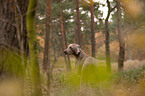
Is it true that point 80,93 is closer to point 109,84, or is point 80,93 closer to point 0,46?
point 109,84

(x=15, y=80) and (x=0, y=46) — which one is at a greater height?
(x=0, y=46)

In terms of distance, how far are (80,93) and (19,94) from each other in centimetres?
313

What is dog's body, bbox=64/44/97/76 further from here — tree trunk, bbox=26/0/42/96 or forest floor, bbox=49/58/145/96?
tree trunk, bbox=26/0/42/96

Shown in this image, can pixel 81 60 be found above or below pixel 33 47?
below

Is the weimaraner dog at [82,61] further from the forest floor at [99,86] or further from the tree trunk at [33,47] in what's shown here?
the tree trunk at [33,47]

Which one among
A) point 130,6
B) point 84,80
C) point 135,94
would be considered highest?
point 130,6

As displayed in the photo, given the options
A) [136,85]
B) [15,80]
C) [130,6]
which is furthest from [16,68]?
[130,6]

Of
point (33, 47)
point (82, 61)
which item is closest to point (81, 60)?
point (82, 61)

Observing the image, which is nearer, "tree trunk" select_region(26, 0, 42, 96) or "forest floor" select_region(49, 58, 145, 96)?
"tree trunk" select_region(26, 0, 42, 96)

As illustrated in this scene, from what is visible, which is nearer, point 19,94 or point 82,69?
point 19,94

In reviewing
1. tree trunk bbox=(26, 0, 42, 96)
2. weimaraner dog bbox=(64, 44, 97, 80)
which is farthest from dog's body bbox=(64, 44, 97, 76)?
tree trunk bbox=(26, 0, 42, 96)

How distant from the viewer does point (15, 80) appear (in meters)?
2.82

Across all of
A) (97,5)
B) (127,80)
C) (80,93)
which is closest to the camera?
(80,93)

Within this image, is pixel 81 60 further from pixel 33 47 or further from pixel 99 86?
pixel 33 47
